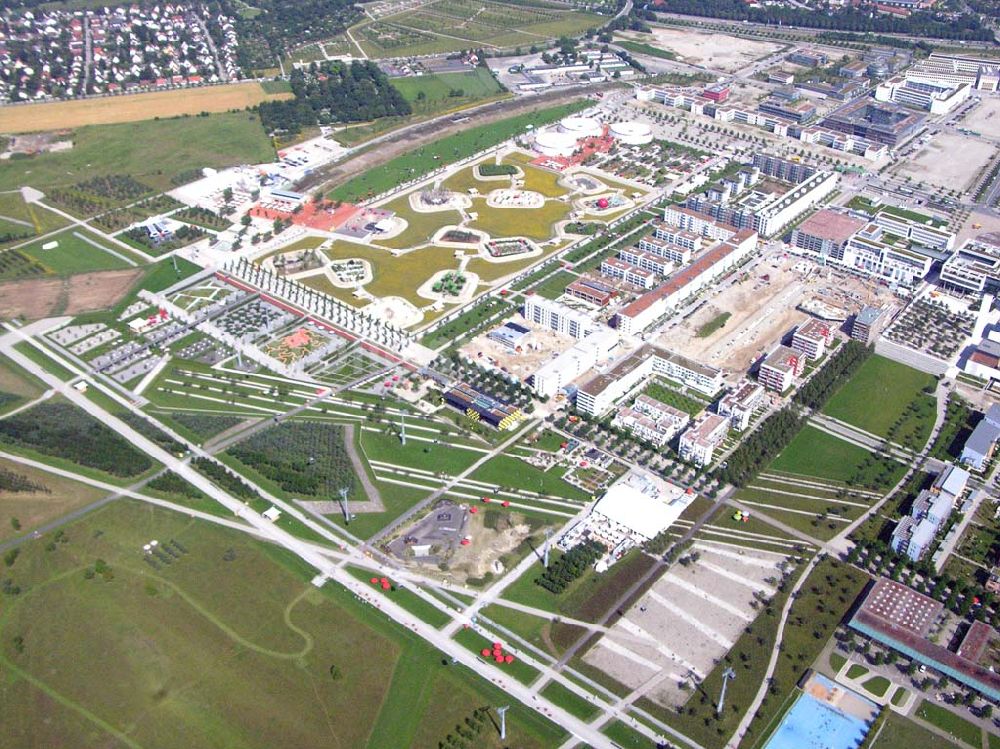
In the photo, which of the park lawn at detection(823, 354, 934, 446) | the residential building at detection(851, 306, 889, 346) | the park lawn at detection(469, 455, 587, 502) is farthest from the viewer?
the residential building at detection(851, 306, 889, 346)

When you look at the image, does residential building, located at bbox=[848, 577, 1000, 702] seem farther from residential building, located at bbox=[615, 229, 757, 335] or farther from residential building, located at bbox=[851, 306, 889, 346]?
residential building, located at bbox=[615, 229, 757, 335]

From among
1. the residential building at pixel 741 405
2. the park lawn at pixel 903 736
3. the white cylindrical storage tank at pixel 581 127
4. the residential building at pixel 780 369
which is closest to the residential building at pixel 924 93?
the white cylindrical storage tank at pixel 581 127

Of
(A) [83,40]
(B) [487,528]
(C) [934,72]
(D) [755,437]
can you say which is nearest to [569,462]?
(B) [487,528]

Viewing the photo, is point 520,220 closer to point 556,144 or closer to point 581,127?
point 556,144

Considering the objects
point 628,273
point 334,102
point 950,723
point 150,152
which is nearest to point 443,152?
point 334,102

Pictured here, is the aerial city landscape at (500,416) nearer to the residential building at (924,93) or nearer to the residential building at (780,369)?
the residential building at (780,369)

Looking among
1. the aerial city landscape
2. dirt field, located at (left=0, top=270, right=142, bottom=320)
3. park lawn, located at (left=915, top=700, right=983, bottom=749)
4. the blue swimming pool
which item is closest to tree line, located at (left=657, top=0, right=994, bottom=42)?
the aerial city landscape

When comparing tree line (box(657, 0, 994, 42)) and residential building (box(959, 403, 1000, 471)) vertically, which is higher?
tree line (box(657, 0, 994, 42))
